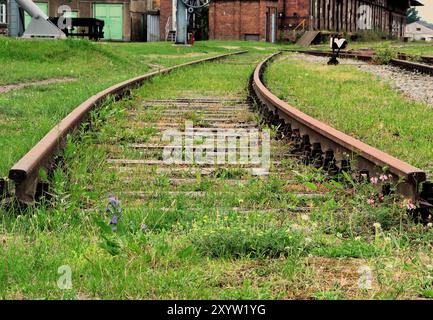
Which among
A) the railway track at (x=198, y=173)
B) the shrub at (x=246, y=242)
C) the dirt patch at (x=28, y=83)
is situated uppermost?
the dirt patch at (x=28, y=83)

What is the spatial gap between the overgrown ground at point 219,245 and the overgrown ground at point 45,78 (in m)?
1.27

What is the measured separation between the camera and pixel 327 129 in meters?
5.95

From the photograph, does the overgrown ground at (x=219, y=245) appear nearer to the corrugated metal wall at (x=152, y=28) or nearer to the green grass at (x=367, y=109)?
the green grass at (x=367, y=109)

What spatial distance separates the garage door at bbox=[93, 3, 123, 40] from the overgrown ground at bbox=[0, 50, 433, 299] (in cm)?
3965

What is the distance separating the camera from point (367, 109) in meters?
9.33

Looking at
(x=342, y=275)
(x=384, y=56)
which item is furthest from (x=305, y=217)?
(x=384, y=56)

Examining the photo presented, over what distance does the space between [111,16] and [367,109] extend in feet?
120

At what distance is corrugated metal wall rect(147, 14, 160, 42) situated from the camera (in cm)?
4688

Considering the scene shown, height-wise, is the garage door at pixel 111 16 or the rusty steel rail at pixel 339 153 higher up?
the garage door at pixel 111 16

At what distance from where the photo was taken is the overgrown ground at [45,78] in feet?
22.5

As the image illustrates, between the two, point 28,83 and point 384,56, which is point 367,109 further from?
point 384,56

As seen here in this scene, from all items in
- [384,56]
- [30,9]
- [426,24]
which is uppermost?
[426,24]

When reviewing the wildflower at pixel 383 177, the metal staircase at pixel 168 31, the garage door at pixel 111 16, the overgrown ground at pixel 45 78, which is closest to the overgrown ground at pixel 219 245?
the wildflower at pixel 383 177

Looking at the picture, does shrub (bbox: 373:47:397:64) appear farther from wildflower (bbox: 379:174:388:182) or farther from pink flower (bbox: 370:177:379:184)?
wildflower (bbox: 379:174:388:182)
